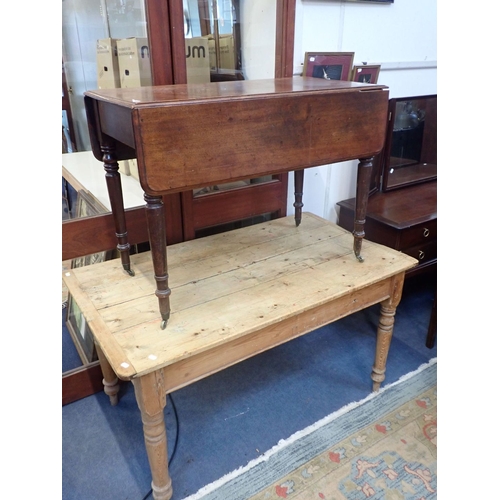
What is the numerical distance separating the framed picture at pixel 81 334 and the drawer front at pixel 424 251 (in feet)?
4.80

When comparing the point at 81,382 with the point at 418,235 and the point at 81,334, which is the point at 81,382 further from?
the point at 418,235

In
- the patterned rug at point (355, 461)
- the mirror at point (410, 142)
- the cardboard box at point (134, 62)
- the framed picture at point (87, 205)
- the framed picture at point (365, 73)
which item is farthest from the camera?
the mirror at point (410, 142)

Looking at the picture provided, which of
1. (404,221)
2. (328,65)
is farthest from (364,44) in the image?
(404,221)

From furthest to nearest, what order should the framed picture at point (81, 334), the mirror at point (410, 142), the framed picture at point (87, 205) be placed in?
1. the mirror at point (410, 142)
2. the framed picture at point (81, 334)
3. the framed picture at point (87, 205)

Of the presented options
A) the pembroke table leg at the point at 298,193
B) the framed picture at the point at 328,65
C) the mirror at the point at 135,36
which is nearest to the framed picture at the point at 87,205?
the mirror at the point at 135,36

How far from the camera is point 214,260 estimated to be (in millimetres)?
1560

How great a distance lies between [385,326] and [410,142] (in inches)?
44.9

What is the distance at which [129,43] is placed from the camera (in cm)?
147

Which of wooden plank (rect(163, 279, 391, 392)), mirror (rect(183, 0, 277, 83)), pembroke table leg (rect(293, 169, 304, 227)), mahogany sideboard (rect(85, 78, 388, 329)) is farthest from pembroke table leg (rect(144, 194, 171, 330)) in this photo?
pembroke table leg (rect(293, 169, 304, 227))

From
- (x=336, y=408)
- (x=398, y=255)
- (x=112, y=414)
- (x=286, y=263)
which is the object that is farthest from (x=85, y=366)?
(x=398, y=255)

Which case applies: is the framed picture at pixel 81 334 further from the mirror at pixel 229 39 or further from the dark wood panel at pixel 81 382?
the mirror at pixel 229 39

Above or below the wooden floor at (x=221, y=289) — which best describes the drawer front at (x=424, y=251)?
below

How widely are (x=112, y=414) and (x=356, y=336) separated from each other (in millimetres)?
1192

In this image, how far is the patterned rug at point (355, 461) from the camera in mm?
1361
